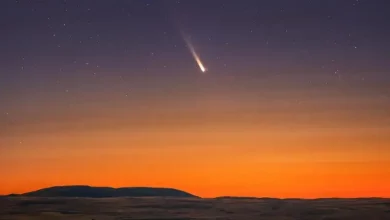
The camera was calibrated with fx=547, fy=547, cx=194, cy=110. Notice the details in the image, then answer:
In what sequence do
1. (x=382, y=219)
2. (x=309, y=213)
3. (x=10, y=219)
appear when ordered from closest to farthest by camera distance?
(x=10, y=219), (x=382, y=219), (x=309, y=213)

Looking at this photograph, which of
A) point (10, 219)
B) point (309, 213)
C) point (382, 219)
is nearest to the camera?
point (10, 219)

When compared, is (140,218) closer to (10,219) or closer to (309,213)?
(10,219)

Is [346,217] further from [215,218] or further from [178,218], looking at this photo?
[178,218]

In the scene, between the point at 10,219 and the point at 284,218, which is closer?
the point at 10,219

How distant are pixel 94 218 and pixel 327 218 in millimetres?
48490

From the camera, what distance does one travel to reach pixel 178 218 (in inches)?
4633

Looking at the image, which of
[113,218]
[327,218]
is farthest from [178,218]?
[327,218]

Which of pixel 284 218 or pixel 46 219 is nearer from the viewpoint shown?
pixel 46 219

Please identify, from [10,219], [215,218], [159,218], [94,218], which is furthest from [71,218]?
[215,218]

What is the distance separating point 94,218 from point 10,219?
16.4m

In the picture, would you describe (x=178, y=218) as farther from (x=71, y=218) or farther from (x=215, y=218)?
(x=71, y=218)

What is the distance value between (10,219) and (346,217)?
6913 cm

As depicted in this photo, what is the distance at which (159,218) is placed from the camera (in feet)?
387

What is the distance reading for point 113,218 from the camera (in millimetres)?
113625
